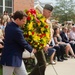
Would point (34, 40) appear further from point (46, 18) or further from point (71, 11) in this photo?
point (71, 11)

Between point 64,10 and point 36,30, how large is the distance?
41979 mm

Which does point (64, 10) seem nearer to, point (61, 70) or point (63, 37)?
point (63, 37)

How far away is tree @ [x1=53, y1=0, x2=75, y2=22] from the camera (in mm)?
46188

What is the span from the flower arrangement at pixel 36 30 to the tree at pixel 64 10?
126 ft

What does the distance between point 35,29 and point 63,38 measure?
6.98 meters

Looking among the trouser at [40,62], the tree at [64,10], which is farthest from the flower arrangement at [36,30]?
the tree at [64,10]

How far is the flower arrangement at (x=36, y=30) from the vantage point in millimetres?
6551

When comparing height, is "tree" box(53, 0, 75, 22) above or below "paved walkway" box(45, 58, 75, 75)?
above

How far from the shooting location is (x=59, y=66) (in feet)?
35.2

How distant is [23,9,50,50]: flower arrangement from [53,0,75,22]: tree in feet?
126

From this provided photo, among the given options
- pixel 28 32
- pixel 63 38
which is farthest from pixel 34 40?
pixel 63 38

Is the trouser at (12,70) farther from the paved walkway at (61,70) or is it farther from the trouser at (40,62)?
the paved walkway at (61,70)

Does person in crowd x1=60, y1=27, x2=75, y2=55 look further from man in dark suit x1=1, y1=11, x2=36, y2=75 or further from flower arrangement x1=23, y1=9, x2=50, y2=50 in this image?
man in dark suit x1=1, y1=11, x2=36, y2=75

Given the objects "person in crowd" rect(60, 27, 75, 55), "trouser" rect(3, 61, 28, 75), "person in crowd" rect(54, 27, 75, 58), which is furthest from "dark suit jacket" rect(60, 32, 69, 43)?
"trouser" rect(3, 61, 28, 75)
